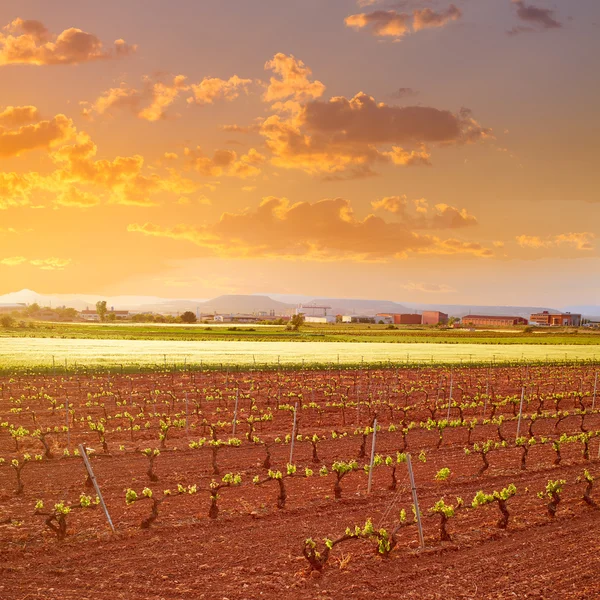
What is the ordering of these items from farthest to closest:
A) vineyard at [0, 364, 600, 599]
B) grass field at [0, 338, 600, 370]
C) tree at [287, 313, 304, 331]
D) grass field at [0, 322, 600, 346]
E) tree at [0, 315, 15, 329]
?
tree at [287, 313, 304, 331] < tree at [0, 315, 15, 329] < grass field at [0, 322, 600, 346] < grass field at [0, 338, 600, 370] < vineyard at [0, 364, 600, 599]

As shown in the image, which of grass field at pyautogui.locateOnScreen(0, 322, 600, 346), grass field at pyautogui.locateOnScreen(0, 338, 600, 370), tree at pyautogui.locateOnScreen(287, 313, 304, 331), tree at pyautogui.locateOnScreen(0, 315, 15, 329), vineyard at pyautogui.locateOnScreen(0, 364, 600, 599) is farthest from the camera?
tree at pyautogui.locateOnScreen(287, 313, 304, 331)

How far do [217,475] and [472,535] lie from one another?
9.25 metres

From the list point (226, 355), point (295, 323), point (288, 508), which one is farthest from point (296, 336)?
point (288, 508)

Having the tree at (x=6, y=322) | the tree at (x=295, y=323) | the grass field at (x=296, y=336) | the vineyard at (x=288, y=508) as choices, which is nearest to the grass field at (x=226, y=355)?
the grass field at (x=296, y=336)

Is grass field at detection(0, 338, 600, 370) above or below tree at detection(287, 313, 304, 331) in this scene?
below

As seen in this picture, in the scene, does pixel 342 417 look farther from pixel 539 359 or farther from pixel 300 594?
pixel 539 359

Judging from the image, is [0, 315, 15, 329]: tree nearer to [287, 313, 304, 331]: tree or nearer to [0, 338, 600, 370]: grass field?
[0, 338, 600, 370]: grass field

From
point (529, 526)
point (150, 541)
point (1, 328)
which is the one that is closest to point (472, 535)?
point (529, 526)

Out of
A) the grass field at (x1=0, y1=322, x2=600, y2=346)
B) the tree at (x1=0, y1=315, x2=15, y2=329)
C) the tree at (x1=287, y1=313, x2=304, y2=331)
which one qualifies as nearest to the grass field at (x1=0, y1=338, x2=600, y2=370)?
the grass field at (x1=0, y1=322, x2=600, y2=346)

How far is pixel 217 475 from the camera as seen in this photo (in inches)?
834

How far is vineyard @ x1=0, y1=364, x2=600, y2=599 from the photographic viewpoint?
13406mm

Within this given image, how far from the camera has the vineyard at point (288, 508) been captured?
13406 mm

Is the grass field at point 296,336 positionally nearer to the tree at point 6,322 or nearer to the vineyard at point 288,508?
the tree at point 6,322

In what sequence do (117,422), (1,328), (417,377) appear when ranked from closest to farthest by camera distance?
(117,422), (417,377), (1,328)
